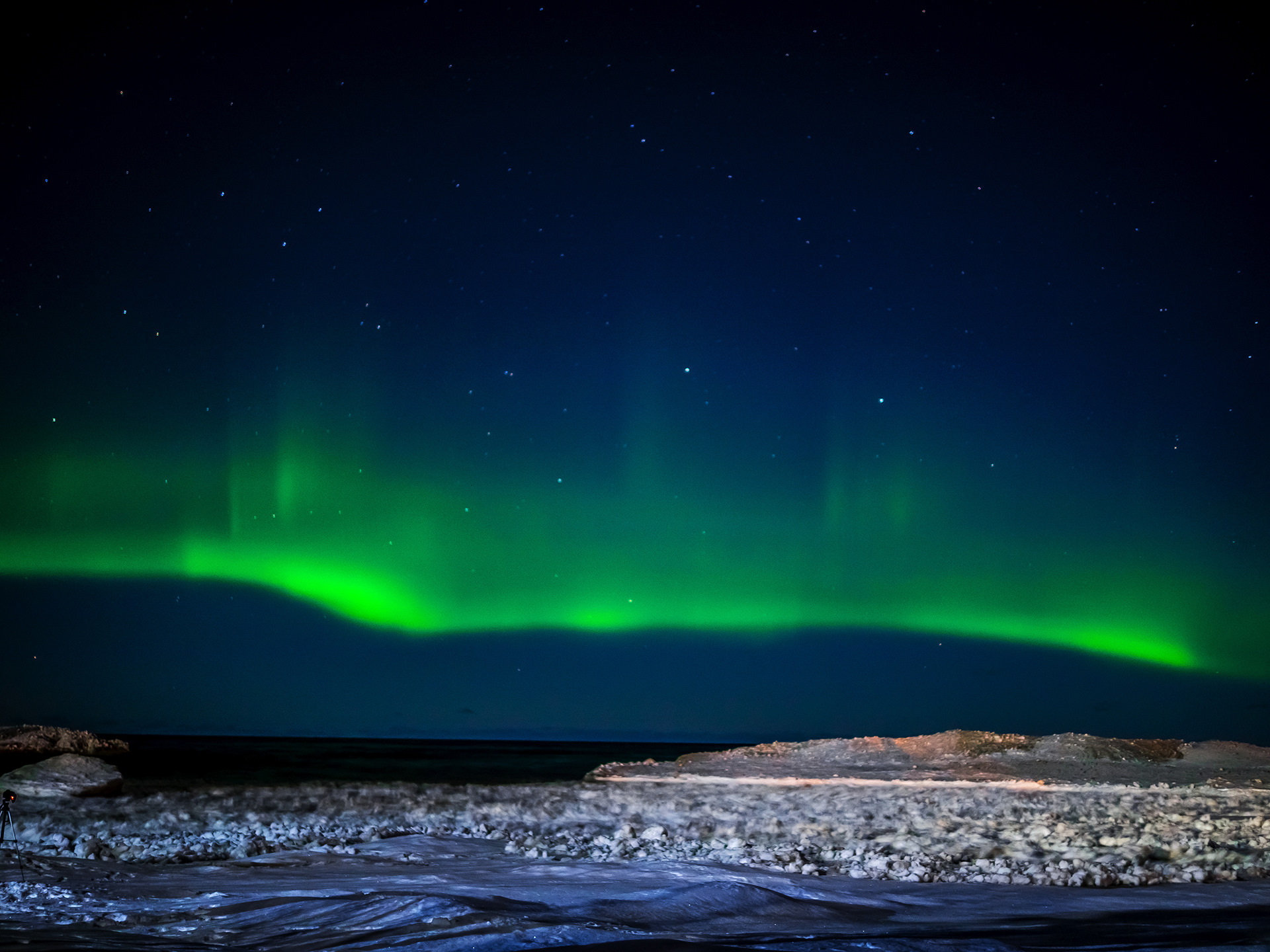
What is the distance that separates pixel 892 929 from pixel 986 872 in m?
2.84

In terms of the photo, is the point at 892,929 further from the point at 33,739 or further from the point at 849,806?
the point at 33,739

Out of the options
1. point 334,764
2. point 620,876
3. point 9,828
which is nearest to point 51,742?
point 334,764

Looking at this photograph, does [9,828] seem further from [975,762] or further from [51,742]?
[51,742]

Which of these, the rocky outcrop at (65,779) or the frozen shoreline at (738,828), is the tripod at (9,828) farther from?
the rocky outcrop at (65,779)

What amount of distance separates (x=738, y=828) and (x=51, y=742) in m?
62.3

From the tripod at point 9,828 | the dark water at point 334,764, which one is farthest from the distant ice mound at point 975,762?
Answer: the tripod at point 9,828

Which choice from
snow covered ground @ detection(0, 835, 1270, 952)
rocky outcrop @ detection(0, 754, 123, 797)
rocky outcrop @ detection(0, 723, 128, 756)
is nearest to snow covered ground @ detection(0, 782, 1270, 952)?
snow covered ground @ detection(0, 835, 1270, 952)

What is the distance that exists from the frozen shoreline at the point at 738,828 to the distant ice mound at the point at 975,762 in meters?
9.22

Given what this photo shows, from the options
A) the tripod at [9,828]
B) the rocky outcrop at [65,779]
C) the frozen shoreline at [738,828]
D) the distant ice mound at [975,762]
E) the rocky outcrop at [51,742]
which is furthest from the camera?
the rocky outcrop at [51,742]

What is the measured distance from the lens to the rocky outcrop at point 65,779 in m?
14.7

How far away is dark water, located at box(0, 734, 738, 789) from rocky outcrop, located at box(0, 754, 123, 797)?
121 inches

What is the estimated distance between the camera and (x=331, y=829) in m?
12.7

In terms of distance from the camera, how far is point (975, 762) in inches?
1578

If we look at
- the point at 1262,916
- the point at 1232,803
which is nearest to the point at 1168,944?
the point at 1262,916
